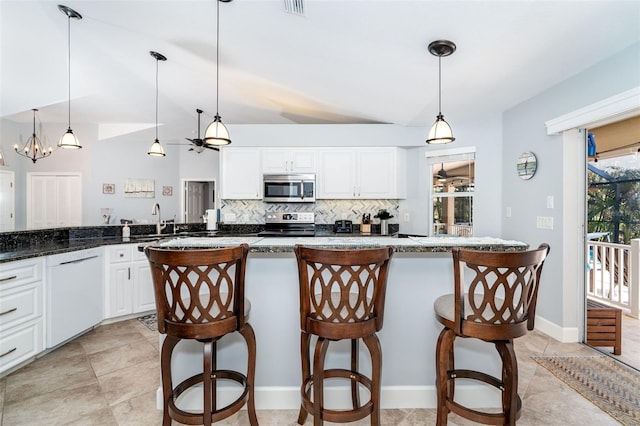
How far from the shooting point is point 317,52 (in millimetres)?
2607

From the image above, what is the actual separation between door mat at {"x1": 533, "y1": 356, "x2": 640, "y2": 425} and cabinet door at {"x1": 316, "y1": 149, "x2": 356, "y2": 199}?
289 cm

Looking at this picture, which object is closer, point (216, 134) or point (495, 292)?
point (495, 292)

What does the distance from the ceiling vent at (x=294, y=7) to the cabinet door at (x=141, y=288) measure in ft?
10.1

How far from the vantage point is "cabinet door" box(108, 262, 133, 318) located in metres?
3.35

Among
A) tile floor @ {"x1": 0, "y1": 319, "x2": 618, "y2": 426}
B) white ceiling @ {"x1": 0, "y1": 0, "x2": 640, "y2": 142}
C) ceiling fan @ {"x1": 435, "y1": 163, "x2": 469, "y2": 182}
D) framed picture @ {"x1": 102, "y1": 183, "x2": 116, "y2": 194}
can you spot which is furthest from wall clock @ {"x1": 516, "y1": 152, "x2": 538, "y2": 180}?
framed picture @ {"x1": 102, "y1": 183, "x2": 116, "y2": 194}

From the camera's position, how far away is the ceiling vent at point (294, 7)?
1963 mm

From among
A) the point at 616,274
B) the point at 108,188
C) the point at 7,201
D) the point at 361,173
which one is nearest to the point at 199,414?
the point at 361,173

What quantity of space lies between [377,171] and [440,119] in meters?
1.91

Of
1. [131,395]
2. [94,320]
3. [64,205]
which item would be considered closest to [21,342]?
[94,320]

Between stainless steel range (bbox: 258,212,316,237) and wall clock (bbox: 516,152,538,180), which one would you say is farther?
stainless steel range (bbox: 258,212,316,237)

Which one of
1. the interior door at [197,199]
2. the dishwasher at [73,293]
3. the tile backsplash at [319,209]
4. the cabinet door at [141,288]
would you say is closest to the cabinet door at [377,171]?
the tile backsplash at [319,209]

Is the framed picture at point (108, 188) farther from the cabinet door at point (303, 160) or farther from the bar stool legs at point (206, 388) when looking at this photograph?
the bar stool legs at point (206, 388)

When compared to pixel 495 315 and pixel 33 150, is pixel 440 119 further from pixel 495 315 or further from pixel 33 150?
pixel 33 150

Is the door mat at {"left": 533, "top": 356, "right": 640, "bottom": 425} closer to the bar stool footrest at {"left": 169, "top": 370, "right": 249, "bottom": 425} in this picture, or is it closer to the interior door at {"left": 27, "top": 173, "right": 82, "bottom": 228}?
the bar stool footrest at {"left": 169, "top": 370, "right": 249, "bottom": 425}
